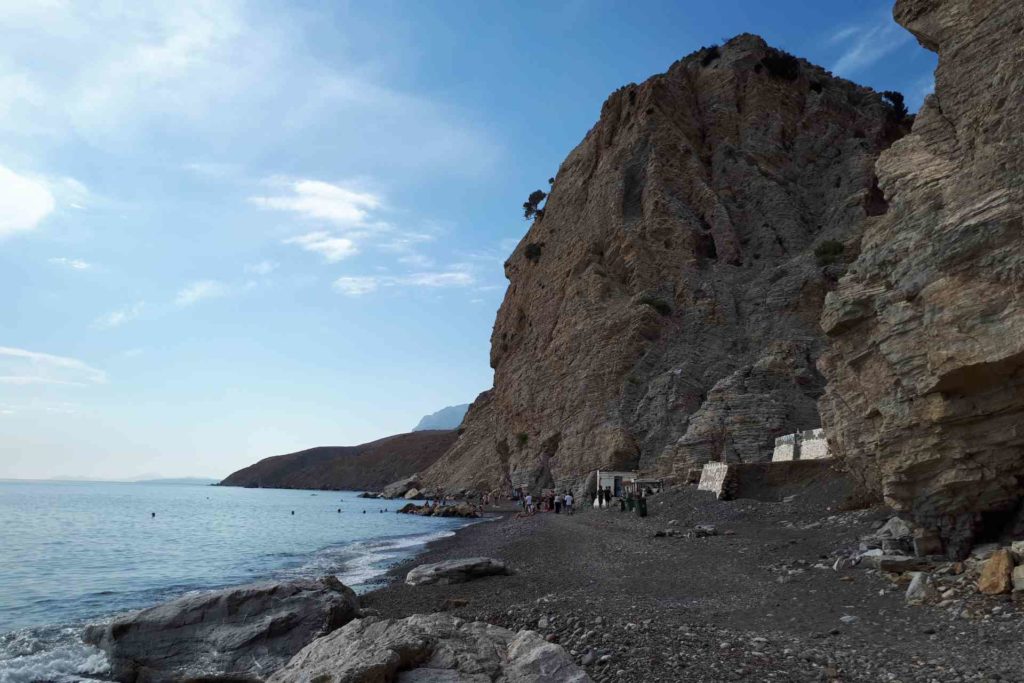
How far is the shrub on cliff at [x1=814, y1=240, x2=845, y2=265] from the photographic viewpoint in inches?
1523

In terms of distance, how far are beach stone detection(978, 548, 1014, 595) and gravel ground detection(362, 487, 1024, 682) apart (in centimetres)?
17

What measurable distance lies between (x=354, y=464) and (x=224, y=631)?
135022 mm

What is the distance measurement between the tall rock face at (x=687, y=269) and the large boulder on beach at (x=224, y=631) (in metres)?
23.5

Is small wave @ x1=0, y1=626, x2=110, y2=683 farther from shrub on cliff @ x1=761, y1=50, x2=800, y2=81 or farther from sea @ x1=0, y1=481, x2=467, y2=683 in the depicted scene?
shrub on cliff @ x1=761, y1=50, x2=800, y2=81

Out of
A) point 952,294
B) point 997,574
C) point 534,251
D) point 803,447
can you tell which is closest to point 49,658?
point 997,574

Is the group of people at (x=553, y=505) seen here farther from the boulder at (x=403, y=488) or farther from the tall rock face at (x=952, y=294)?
the boulder at (x=403, y=488)

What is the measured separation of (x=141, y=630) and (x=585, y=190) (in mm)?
49549

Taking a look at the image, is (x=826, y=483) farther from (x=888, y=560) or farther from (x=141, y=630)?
(x=141, y=630)

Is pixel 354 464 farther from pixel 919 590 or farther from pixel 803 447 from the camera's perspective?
pixel 919 590

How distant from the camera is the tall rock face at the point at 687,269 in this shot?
36625 millimetres

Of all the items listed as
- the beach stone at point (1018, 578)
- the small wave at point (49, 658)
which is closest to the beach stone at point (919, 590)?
the beach stone at point (1018, 578)

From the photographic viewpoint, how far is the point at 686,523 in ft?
65.6

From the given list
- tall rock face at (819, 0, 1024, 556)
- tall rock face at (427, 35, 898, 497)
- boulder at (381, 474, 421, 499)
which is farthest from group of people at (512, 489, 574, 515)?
boulder at (381, 474, 421, 499)

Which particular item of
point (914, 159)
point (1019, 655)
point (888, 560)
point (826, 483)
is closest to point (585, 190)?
point (826, 483)
